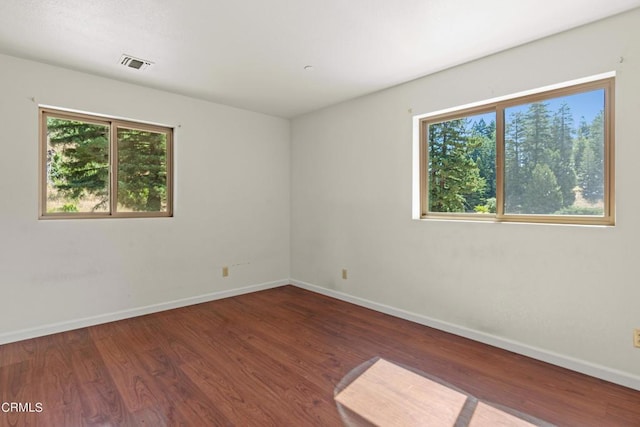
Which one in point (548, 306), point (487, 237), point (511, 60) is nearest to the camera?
point (548, 306)

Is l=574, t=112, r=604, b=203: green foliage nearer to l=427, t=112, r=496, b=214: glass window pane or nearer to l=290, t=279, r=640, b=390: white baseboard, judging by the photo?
l=427, t=112, r=496, b=214: glass window pane

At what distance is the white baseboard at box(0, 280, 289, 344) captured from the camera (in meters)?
2.84

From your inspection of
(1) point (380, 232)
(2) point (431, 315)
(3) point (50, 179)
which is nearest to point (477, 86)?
(1) point (380, 232)

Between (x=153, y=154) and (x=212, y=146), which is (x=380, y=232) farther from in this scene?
(x=153, y=154)

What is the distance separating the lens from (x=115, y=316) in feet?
10.9

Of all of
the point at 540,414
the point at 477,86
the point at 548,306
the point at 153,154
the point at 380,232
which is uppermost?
the point at 477,86

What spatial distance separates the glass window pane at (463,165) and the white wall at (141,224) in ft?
7.45

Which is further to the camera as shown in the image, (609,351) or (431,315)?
(431,315)

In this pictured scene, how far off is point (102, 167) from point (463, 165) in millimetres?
3623

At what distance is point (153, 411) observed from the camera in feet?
6.19

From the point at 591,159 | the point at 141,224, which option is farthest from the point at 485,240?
the point at 141,224

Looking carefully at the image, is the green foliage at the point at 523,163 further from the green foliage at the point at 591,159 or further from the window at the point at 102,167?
the window at the point at 102,167

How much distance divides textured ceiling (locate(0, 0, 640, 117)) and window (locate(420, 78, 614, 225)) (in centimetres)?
53

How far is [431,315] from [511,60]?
236 cm
